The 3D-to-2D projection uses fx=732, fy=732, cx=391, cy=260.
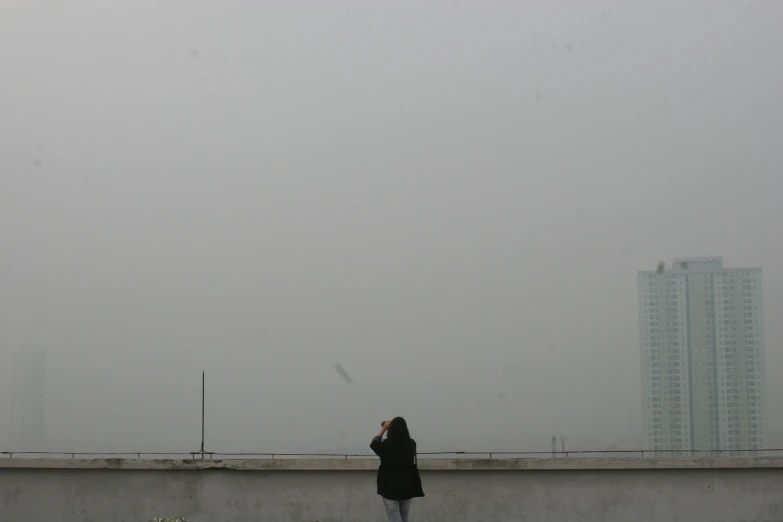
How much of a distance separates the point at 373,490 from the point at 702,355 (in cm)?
1078

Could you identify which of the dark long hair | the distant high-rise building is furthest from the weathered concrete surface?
the distant high-rise building

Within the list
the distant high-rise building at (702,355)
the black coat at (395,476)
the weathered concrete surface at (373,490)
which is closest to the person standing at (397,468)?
the black coat at (395,476)

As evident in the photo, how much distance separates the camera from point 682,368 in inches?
631

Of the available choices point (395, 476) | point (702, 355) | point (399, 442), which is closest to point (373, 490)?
point (395, 476)

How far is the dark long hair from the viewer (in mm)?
6367

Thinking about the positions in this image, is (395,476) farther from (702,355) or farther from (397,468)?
(702,355)

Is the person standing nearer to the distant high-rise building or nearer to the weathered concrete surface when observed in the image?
the weathered concrete surface

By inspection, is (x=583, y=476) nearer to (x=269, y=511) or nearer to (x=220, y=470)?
(x=269, y=511)

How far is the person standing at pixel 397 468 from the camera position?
6.36 meters

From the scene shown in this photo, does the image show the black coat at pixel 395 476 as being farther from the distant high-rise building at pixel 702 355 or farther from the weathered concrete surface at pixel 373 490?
the distant high-rise building at pixel 702 355

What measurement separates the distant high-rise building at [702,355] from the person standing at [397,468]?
30.4ft

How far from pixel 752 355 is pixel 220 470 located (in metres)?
11.6

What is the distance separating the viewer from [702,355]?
15914 mm

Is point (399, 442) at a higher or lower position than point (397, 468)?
higher
